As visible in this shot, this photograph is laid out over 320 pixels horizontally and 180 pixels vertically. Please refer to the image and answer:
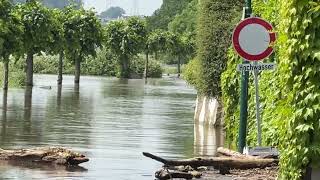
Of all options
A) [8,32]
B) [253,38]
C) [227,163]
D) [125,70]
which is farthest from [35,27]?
[253,38]

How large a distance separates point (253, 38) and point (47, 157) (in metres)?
4.29

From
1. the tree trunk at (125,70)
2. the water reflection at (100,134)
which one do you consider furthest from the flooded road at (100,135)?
the tree trunk at (125,70)

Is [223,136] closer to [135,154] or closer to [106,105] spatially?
[135,154]

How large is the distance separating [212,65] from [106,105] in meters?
11.9

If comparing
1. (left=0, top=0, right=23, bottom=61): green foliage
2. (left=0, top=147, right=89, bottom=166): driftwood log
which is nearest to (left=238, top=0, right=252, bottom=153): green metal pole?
(left=0, top=147, right=89, bottom=166): driftwood log

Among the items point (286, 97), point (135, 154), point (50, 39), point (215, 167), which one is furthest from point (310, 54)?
point (50, 39)

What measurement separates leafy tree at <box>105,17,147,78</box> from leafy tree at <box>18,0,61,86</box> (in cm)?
2620

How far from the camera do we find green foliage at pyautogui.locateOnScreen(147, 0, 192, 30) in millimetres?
155250

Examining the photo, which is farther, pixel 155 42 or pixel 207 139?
pixel 155 42

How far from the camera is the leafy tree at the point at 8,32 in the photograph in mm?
37719

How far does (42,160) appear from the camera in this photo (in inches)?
497

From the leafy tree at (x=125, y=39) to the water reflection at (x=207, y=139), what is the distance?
52818 mm

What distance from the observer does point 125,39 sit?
77750 millimetres

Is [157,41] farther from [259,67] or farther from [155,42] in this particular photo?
[259,67]
